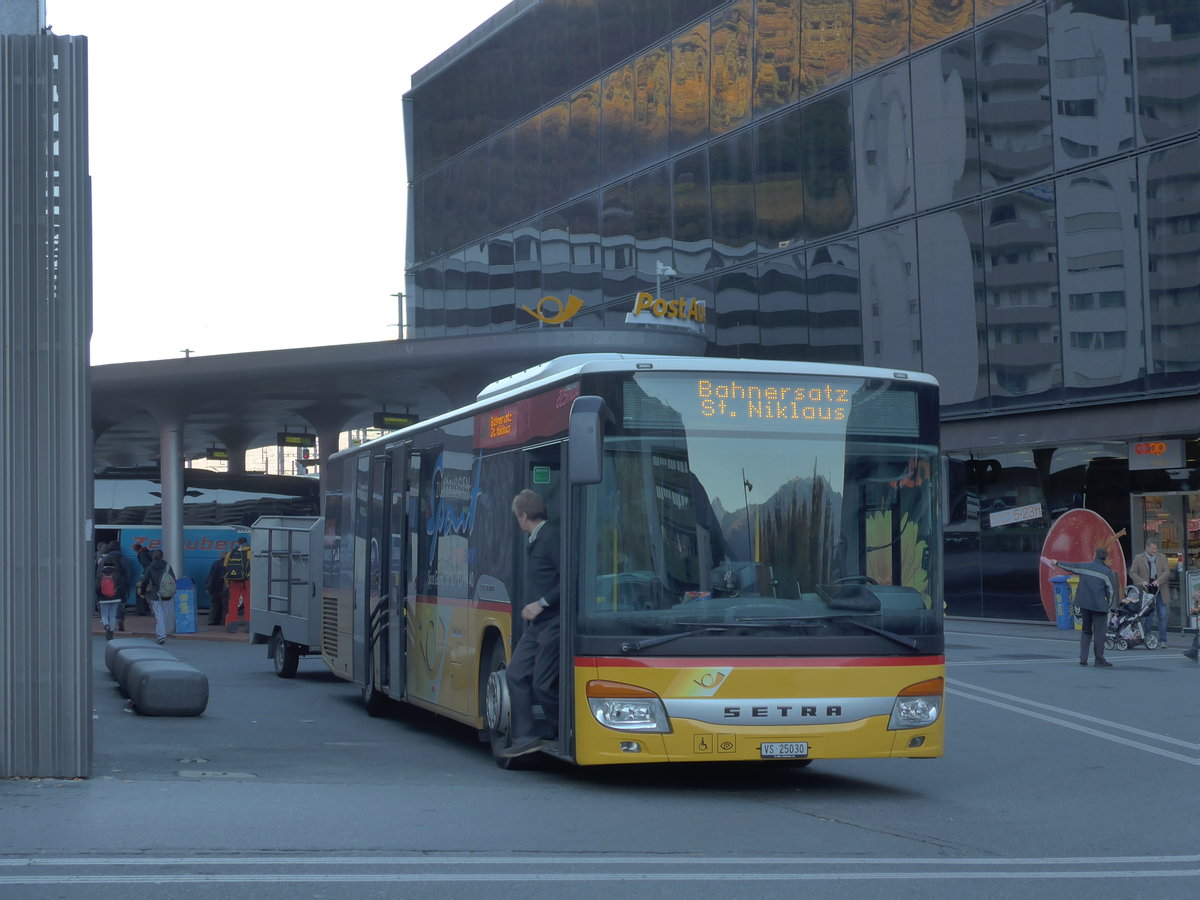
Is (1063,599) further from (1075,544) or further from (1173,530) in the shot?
(1173,530)

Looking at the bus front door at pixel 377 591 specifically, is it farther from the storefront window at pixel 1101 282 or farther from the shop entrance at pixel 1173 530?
the storefront window at pixel 1101 282

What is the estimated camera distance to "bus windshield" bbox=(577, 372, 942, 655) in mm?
9609

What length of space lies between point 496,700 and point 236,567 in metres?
21.8

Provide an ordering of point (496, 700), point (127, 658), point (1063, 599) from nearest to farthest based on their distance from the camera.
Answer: point (496, 700)
point (127, 658)
point (1063, 599)

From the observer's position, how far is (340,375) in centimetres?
3325

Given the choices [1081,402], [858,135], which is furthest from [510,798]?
[858,135]

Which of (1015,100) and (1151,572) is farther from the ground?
(1015,100)

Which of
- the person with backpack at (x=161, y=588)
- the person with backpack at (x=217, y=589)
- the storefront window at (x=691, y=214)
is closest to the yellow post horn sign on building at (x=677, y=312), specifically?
the storefront window at (x=691, y=214)

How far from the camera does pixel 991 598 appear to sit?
104 ft

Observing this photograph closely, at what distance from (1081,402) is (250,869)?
24.1 meters

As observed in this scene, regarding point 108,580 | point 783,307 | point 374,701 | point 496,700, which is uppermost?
point 783,307

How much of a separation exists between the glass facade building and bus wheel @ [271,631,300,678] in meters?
9.56

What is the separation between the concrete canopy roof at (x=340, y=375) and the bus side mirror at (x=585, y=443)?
2105 centimetres

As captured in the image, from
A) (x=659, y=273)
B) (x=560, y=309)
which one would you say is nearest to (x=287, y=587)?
(x=659, y=273)
